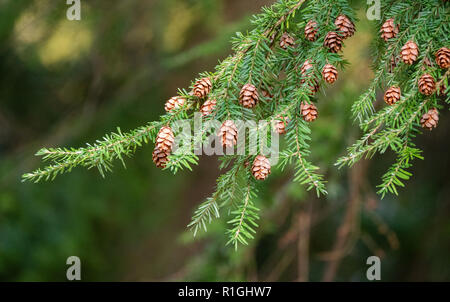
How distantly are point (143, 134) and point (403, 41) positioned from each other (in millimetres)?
617

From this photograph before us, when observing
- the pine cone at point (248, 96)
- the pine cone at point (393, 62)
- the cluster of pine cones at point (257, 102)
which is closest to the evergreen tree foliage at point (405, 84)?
the pine cone at point (393, 62)

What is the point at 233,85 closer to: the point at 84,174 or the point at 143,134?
the point at 143,134

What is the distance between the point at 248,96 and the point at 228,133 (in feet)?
0.32

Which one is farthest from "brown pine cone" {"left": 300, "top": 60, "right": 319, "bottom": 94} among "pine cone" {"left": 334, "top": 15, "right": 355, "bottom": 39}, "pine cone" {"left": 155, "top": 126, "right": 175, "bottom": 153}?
"pine cone" {"left": 155, "top": 126, "right": 175, "bottom": 153}

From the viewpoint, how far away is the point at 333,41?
92 cm

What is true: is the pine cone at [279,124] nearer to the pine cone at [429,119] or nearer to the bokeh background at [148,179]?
the pine cone at [429,119]

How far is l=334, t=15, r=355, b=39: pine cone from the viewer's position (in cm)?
92

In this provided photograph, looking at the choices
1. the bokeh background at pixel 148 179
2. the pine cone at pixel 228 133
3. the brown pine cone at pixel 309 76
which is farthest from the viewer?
the bokeh background at pixel 148 179

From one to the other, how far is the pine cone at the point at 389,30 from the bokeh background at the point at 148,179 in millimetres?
781

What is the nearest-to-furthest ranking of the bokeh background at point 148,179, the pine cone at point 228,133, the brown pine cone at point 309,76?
the pine cone at point 228,133
the brown pine cone at point 309,76
the bokeh background at point 148,179

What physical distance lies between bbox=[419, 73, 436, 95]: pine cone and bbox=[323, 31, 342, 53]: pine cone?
0.19 meters

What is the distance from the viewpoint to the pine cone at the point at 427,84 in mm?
864

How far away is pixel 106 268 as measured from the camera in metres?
3.47

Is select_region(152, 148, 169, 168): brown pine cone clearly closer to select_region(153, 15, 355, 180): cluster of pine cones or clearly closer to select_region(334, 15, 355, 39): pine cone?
select_region(153, 15, 355, 180): cluster of pine cones
